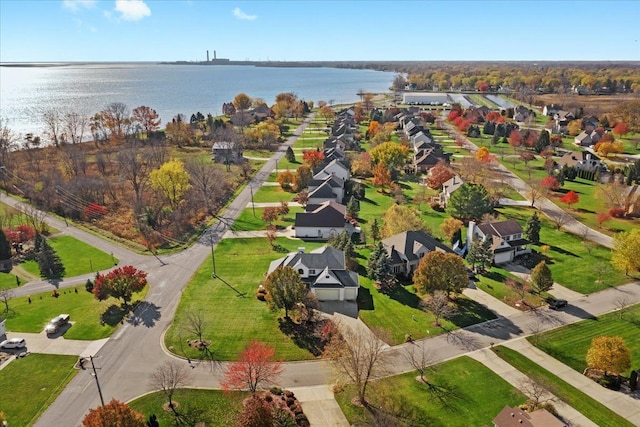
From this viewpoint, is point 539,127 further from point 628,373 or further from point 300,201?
point 628,373

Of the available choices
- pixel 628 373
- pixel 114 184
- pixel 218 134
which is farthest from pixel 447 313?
pixel 218 134

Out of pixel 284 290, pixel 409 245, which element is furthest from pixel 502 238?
pixel 284 290

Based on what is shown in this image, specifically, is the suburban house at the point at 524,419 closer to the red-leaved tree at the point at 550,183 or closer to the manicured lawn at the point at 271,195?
the manicured lawn at the point at 271,195

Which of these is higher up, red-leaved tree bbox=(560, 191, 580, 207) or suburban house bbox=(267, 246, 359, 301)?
red-leaved tree bbox=(560, 191, 580, 207)

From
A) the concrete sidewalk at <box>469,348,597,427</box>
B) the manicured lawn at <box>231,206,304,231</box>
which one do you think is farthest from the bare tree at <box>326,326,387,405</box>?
the manicured lawn at <box>231,206,304,231</box>

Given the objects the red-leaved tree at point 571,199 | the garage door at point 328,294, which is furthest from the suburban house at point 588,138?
the garage door at point 328,294

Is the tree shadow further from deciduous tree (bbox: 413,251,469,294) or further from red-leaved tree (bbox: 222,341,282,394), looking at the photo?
deciduous tree (bbox: 413,251,469,294)
